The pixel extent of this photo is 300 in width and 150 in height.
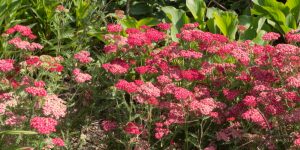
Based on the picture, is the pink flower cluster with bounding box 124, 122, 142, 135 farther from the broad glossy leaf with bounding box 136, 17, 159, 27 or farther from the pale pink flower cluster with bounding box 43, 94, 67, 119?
the broad glossy leaf with bounding box 136, 17, 159, 27

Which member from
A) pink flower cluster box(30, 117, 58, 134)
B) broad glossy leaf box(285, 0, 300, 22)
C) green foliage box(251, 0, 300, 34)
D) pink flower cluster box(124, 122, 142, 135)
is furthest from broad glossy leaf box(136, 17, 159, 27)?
pink flower cluster box(30, 117, 58, 134)

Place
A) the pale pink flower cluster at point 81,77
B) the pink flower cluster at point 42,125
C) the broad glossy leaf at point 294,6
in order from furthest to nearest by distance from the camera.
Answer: the broad glossy leaf at point 294,6, the pale pink flower cluster at point 81,77, the pink flower cluster at point 42,125

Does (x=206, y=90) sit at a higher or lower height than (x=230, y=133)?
higher

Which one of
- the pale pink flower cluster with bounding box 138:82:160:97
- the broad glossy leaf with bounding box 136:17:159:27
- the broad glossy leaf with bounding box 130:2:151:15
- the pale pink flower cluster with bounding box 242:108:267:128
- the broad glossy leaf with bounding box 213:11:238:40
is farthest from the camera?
the broad glossy leaf with bounding box 130:2:151:15

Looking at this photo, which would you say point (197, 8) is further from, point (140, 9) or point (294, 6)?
point (294, 6)

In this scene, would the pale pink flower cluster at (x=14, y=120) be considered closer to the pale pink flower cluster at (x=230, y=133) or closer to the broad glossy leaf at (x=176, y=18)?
the pale pink flower cluster at (x=230, y=133)

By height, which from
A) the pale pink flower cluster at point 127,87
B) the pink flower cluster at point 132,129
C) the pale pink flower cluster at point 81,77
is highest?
the pale pink flower cluster at point 81,77

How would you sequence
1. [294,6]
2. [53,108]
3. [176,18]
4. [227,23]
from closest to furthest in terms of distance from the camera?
[53,108]
[227,23]
[176,18]
[294,6]

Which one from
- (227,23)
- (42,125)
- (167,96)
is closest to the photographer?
(42,125)

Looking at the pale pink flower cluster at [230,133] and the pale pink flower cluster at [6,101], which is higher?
the pale pink flower cluster at [6,101]

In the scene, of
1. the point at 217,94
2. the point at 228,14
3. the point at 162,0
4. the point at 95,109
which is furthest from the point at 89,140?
the point at 162,0

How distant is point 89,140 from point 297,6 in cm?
252

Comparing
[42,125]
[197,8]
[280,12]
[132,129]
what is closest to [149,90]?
[132,129]

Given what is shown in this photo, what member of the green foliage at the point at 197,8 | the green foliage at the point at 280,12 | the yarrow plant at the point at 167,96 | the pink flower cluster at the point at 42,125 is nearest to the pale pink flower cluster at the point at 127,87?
the yarrow plant at the point at 167,96
